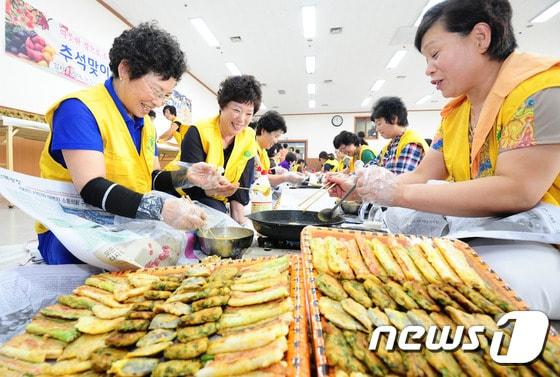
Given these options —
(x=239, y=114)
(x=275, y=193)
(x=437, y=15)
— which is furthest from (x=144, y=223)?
(x=275, y=193)

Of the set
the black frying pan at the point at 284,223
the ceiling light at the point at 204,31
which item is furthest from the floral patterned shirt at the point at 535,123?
the ceiling light at the point at 204,31

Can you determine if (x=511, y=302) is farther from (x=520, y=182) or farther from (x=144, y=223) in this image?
(x=144, y=223)

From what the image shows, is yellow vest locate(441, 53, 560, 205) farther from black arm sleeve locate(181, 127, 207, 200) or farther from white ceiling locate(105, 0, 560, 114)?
white ceiling locate(105, 0, 560, 114)

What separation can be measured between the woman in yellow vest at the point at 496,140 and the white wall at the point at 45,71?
3.60m

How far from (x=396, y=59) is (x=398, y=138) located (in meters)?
7.26

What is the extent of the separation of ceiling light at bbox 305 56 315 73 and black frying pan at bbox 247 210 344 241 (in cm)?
892

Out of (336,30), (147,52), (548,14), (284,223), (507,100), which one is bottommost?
(284,223)

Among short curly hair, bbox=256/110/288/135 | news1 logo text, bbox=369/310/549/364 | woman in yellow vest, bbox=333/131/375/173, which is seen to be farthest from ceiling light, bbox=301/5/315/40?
news1 logo text, bbox=369/310/549/364

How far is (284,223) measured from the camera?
4.67ft

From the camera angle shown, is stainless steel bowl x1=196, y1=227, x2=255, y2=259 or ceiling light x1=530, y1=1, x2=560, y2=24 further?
ceiling light x1=530, y1=1, x2=560, y2=24

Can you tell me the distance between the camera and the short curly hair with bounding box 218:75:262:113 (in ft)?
7.65

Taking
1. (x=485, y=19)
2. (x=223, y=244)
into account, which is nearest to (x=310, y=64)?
(x=485, y=19)

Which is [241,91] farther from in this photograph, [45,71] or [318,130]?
[318,130]

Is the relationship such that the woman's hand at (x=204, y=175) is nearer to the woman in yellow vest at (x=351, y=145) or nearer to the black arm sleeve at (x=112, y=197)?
the black arm sleeve at (x=112, y=197)
